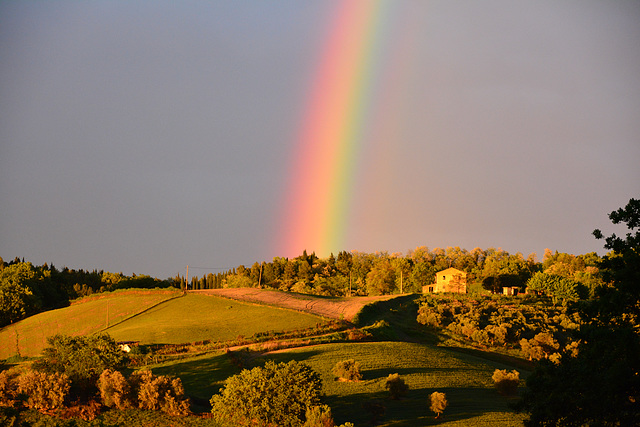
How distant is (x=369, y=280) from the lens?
588ft

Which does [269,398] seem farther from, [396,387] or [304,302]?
[304,302]

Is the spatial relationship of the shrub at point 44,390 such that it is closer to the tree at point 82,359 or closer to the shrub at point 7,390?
the shrub at point 7,390

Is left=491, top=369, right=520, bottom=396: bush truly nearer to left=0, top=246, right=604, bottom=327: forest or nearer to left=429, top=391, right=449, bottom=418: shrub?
left=429, top=391, right=449, bottom=418: shrub

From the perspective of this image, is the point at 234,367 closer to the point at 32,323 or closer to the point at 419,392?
the point at 419,392

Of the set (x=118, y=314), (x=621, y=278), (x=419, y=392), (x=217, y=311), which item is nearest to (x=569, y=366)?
(x=621, y=278)

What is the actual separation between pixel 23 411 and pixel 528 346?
55.4m

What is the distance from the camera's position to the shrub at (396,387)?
41013 millimetres

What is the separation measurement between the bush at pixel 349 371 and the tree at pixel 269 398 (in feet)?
32.0

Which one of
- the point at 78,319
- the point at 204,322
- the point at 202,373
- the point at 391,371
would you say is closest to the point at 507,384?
the point at 391,371

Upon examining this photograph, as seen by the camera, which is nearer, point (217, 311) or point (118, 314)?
point (217, 311)

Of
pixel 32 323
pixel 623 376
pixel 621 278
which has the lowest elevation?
pixel 32 323

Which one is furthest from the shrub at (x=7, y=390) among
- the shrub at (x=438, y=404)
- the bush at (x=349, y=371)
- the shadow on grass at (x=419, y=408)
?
the shrub at (x=438, y=404)

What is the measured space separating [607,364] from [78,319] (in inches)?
3638

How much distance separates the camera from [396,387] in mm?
41156
